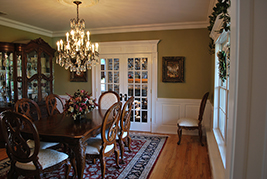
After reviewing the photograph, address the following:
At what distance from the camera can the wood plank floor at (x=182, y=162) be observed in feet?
9.06

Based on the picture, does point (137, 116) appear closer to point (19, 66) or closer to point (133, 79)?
point (133, 79)

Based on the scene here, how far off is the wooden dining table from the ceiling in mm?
1881

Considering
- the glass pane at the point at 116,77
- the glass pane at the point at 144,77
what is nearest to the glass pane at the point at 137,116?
the glass pane at the point at 144,77

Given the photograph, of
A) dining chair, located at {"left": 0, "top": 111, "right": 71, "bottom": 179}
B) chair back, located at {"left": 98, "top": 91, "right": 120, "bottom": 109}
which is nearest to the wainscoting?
chair back, located at {"left": 98, "top": 91, "right": 120, "bottom": 109}

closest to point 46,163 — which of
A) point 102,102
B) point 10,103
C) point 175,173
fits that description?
point 175,173

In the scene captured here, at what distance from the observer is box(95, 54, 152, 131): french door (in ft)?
16.2

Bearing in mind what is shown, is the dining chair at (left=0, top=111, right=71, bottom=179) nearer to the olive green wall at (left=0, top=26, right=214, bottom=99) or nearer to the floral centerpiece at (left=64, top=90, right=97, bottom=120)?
the floral centerpiece at (left=64, top=90, right=97, bottom=120)

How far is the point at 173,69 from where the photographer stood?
4.67 metres

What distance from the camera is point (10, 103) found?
4.11 metres

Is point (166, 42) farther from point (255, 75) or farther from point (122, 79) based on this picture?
point (255, 75)

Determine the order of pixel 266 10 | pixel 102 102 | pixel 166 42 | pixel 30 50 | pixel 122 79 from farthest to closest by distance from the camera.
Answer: pixel 122 79
pixel 166 42
pixel 30 50
pixel 102 102
pixel 266 10

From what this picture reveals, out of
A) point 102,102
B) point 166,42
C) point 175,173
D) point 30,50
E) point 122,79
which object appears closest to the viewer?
point 175,173

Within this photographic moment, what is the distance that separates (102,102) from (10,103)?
194cm

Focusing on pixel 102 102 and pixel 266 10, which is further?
pixel 102 102
